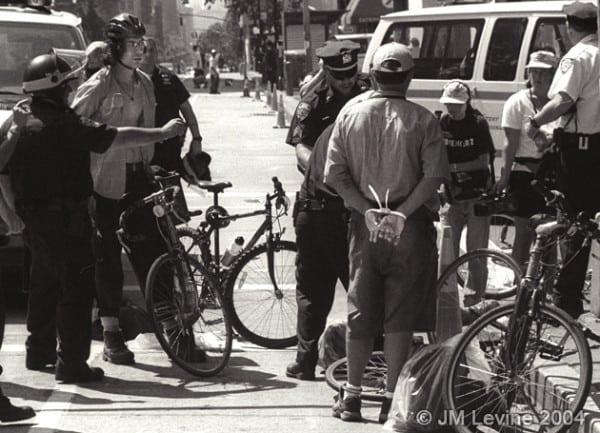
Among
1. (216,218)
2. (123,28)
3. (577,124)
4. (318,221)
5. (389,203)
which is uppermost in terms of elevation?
(123,28)

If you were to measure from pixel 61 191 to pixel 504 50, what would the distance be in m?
7.38

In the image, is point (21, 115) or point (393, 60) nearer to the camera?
point (393, 60)

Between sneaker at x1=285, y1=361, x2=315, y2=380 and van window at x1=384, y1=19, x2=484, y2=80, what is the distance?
6.87 m

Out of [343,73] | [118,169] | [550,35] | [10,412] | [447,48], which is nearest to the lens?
[10,412]

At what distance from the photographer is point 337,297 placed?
1030 centimetres

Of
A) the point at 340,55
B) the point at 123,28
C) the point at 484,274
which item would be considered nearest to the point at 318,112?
the point at 340,55

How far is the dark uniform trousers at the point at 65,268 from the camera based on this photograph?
7.24 metres

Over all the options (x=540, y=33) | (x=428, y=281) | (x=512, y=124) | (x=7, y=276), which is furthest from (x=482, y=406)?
(x=540, y=33)

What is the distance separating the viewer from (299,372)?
753 cm

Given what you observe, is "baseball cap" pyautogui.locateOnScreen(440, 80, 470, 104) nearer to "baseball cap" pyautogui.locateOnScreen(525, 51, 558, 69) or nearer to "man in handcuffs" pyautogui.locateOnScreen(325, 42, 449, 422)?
"baseball cap" pyautogui.locateOnScreen(525, 51, 558, 69)

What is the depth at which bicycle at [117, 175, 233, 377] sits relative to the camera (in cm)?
766

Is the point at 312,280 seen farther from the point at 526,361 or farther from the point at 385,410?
the point at 526,361

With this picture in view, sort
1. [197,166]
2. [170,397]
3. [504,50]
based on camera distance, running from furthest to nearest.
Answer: [504,50]
[197,166]
[170,397]

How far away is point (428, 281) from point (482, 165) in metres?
2.79
